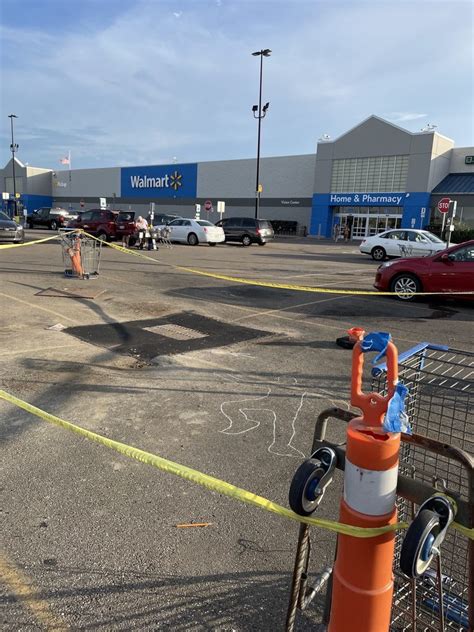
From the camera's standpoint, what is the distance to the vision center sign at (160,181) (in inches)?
2269

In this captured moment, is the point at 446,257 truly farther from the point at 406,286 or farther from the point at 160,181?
the point at 160,181

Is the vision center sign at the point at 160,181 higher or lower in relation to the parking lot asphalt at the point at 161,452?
higher

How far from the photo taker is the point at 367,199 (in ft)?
146

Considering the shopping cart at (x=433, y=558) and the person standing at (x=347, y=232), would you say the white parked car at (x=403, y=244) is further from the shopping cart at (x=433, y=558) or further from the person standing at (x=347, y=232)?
the person standing at (x=347, y=232)

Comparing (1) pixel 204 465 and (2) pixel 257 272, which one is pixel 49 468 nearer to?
(1) pixel 204 465

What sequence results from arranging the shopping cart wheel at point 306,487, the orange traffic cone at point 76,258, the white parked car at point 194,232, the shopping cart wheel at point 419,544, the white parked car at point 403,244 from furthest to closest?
the white parked car at point 194,232
the white parked car at point 403,244
the orange traffic cone at point 76,258
the shopping cart wheel at point 306,487
the shopping cart wheel at point 419,544

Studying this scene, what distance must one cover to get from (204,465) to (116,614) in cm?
144

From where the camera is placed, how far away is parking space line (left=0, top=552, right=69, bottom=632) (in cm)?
226

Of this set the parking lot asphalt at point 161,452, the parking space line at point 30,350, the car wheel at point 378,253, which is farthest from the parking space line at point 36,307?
the car wheel at point 378,253

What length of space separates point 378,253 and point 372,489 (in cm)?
2333

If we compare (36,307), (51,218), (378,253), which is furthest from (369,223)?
(36,307)

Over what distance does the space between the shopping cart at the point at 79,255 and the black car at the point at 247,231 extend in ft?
62.0

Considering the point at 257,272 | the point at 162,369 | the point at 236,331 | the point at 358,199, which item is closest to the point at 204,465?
the point at 162,369

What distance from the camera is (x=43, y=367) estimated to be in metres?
5.89
